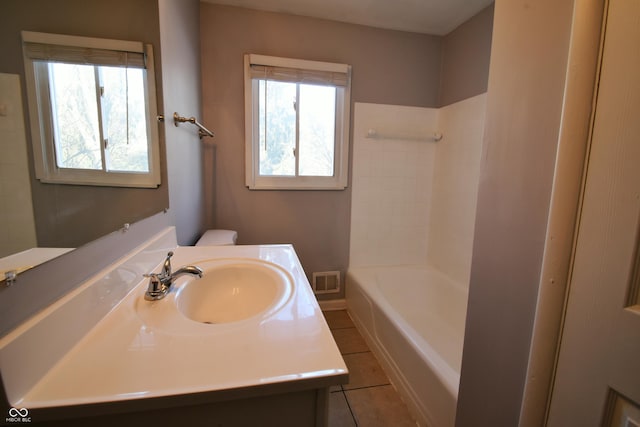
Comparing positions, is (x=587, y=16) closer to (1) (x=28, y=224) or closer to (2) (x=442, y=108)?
(1) (x=28, y=224)

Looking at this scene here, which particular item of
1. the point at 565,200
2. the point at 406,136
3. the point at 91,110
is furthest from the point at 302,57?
the point at 565,200

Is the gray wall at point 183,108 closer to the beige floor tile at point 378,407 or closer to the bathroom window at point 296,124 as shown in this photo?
the bathroom window at point 296,124

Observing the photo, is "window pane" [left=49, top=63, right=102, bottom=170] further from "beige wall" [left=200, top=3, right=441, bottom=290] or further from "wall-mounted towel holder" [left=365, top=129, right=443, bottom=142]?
"wall-mounted towel holder" [left=365, top=129, right=443, bottom=142]

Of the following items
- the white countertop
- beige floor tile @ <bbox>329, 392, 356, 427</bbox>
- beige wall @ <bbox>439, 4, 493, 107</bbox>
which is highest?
beige wall @ <bbox>439, 4, 493, 107</bbox>

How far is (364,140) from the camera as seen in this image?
2.27m

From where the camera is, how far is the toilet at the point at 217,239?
5.55ft

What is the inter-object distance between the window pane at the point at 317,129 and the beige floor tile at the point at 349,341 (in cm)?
129

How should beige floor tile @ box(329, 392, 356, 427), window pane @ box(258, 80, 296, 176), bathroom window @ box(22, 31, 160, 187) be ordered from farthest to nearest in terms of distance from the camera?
window pane @ box(258, 80, 296, 176) < beige floor tile @ box(329, 392, 356, 427) < bathroom window @ box(22, 31, 160, 187)

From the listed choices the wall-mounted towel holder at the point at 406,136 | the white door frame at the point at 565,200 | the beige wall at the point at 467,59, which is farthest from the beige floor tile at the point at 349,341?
the beige wall at the point at 467,59

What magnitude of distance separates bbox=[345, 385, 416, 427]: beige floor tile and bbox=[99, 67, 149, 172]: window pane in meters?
1.56

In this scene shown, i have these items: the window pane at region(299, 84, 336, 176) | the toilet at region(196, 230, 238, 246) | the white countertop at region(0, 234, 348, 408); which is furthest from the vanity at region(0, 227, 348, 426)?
the window pane at region(299, 84, 336, 176)

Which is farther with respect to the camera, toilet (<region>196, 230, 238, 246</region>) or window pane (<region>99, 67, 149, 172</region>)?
toilet (<region>196, 230, 238, 246</region>)

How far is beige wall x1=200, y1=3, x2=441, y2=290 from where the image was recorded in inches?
77.9

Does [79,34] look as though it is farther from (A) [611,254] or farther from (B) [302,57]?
(B) [302,57]
